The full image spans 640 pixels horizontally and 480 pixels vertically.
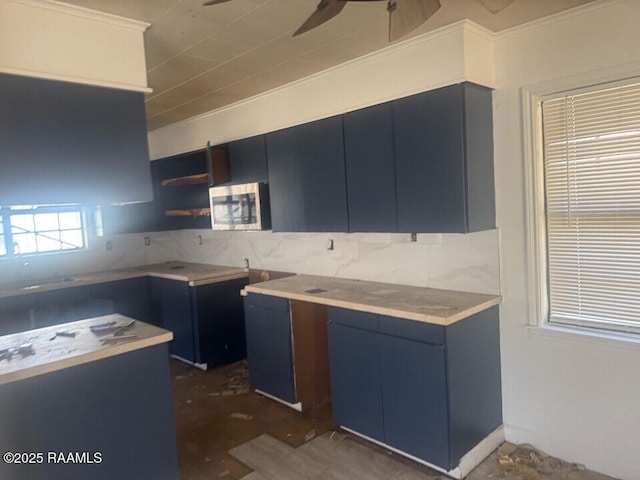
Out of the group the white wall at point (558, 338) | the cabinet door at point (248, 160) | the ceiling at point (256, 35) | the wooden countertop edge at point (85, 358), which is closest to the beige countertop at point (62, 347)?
the wooden countertop edge at point (85, 358)

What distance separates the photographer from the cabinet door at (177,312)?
13.5 feet

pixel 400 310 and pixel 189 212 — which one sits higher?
pixel 189 212

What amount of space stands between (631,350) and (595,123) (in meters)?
1.19

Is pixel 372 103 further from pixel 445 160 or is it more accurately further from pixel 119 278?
pixel 119 278

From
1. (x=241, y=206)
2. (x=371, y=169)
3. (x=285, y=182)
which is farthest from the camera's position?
(x=241, y=206)

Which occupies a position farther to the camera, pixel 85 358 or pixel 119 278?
pixel 119 278

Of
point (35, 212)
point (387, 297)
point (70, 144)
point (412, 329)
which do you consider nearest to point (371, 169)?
point (387, 297)

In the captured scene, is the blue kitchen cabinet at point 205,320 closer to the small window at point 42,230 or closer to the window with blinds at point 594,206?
the small window at point 42,230

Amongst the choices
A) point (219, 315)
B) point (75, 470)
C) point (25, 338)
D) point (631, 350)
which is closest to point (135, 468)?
point (75, 470)

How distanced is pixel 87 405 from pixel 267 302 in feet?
4.85

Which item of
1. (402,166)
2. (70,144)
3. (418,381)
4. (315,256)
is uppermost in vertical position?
(70,144)

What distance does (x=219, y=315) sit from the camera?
4.17 m

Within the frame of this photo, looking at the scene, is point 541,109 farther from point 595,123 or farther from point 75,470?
point 75,470

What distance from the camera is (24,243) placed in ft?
14.4
